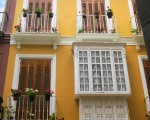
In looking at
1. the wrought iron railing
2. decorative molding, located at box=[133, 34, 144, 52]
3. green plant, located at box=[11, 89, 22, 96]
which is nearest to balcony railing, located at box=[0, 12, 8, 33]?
the wrought iron railing

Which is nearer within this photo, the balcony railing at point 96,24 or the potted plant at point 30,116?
the potted plant at point 30,116

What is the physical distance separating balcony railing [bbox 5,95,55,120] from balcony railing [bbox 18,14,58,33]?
295 cm

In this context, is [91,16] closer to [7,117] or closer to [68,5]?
[68,5]

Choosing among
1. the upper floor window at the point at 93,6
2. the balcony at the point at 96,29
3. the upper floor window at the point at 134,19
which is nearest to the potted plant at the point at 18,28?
the balcony at the point at 96,29

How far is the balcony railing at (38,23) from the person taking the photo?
34.0 feet

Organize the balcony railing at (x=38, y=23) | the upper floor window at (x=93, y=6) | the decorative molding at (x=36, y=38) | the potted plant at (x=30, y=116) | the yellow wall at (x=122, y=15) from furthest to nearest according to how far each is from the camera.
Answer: the upper floor window at (x=93, y=6)
the yellow wall at (x=122, y=15)
the balcony railing at (x=38, y=23)
the decorative molding at (x=36, y=38)
the potted plant at (x=30, y=116)

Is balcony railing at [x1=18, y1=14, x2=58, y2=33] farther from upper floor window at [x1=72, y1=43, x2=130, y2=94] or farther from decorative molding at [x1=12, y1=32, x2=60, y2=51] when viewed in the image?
upper floor window at [x1=72, y1=43, x2=130, y2=94]

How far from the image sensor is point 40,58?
9.77 meters

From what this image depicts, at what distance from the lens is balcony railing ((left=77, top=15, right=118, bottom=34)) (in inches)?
414

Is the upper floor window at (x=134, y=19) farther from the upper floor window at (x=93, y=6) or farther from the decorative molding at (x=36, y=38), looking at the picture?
the decorative molding at (x=36, y=38)

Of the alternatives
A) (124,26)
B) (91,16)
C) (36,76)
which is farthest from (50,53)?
(124,26)

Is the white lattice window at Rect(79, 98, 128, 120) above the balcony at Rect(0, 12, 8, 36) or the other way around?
the other way around

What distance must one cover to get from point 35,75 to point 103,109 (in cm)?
283

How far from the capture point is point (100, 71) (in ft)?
29.3
